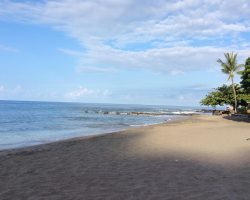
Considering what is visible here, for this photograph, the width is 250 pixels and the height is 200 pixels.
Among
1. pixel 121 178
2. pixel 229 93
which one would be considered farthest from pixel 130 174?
pixel 229 93

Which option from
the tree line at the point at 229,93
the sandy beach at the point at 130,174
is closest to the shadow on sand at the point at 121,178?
the sandy beach at the point at 130,174

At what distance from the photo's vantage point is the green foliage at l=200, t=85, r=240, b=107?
63188 mm

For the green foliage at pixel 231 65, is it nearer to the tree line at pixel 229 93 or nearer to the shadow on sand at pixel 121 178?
the tree line at pixel 229 93

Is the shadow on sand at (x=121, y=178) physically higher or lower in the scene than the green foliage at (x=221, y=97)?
lower

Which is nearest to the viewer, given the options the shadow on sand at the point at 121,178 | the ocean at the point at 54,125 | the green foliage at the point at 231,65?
the shadow on sand at the point at 121,178

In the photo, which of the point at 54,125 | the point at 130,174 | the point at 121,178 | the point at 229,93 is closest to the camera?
the point at 121,178

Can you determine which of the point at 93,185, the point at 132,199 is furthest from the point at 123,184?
the point at 132,199

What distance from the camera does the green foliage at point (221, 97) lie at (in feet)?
207

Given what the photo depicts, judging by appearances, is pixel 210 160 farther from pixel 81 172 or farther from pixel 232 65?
pixel 232 65

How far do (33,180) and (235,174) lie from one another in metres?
5.22

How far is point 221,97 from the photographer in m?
64.7

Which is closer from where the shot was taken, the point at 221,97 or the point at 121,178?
the point at 121,178

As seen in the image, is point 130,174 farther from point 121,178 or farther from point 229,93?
point 229,93

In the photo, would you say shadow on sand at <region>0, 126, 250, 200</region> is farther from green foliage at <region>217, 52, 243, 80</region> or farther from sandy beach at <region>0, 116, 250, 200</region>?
green foliage at <region>217, 52, 243, 80</region>
